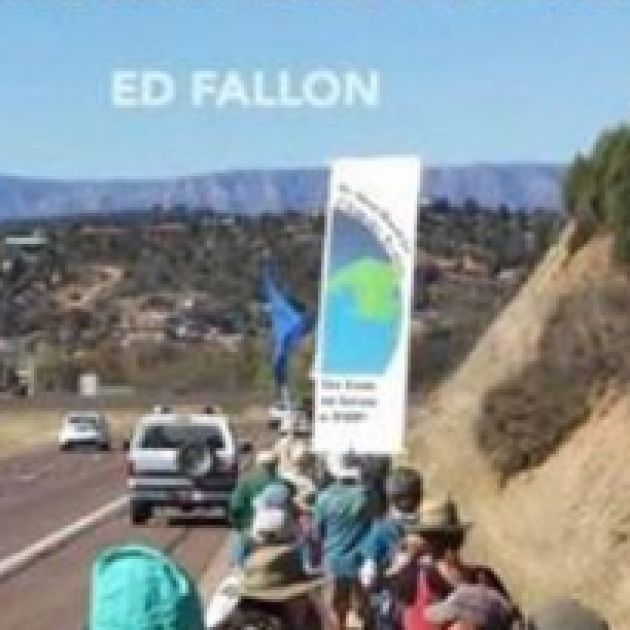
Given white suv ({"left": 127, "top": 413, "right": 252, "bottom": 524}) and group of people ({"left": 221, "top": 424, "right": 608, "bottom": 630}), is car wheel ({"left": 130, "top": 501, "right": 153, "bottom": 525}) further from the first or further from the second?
group of people ({"left": 221, "top": 424, "right": 608, "bottom": 630})

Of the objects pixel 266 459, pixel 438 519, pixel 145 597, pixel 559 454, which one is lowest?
pixel 559 454

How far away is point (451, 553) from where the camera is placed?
9992 millimetres

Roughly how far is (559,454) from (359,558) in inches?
558

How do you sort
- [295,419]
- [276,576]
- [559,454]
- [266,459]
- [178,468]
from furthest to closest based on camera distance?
[178,468] → [559,454] → [295,419] → [266,459] → [276,576]

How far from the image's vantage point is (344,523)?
15.2m

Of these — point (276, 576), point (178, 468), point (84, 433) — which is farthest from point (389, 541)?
point (84, 433)

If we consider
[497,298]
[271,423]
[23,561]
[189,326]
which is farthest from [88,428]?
[189,326]

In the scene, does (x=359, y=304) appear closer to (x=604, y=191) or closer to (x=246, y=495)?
(x=246, y=495)

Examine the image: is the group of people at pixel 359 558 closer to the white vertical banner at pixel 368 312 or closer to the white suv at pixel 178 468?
the white vertical banner at pixel 368 312

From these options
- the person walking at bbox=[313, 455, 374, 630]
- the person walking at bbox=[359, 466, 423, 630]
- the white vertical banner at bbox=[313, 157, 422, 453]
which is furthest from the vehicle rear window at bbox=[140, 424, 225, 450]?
the person walking at bbox=[359, 466, 423, 630]

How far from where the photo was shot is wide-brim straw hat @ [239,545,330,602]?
28.8 ft

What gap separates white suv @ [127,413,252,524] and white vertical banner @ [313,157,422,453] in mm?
19628

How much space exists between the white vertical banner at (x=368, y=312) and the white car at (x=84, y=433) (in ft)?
205

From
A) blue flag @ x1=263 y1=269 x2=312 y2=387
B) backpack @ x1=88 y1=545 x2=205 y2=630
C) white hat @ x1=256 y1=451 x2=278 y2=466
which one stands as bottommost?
white hat @ x1=256 y1=451 x2=278 y2=466
